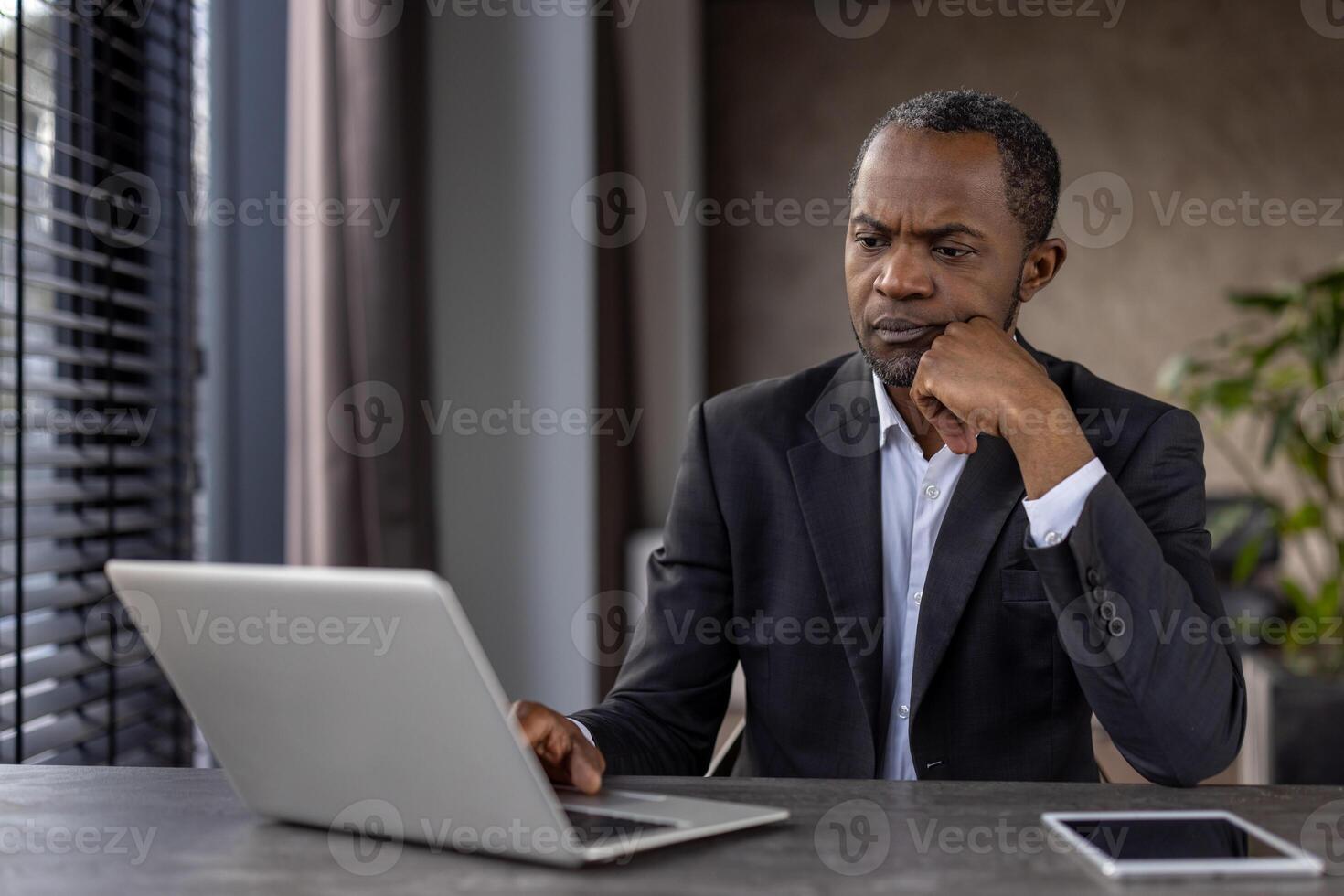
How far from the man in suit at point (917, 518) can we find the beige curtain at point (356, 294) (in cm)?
109

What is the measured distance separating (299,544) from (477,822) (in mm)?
1731

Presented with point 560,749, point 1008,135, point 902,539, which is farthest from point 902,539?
point 560,749

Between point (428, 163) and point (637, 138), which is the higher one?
point (637, 138)

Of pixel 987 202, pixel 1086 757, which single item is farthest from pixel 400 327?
pixel 1086 757

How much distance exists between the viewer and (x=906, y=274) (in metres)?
1.42

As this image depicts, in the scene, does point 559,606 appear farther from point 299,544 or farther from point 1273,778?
point 1273,778

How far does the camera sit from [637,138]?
3.84m

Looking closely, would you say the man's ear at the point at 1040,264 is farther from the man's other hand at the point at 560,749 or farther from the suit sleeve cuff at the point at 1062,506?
the man's other hand at the point at 560,749

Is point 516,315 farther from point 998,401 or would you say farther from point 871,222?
point 998,401

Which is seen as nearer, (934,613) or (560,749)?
(560,749)

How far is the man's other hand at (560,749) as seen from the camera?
0.99 meters

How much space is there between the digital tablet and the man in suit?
13.3 inches

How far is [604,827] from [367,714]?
19cm

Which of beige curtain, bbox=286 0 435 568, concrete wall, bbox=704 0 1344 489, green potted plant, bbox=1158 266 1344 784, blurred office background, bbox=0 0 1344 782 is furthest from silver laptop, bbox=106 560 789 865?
concrete wall, bbox=704 0 1344 489
